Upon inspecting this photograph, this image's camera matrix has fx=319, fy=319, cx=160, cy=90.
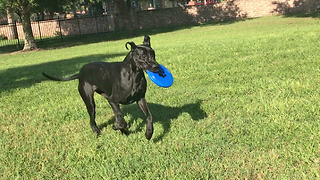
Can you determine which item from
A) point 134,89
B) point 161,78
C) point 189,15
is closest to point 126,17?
point 189,15

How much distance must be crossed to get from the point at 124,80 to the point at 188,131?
4.27 ft

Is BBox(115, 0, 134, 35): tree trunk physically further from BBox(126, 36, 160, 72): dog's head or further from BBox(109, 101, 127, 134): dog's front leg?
BBox(126, 36, 160, 72): dog's head

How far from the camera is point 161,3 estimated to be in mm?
56406

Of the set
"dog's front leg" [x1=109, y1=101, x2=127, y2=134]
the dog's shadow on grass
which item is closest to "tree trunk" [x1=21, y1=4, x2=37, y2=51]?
the dog's shadow on grass

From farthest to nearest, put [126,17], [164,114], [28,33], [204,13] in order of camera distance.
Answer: [204,13] < [126,17] < [28,33] < [164,114]

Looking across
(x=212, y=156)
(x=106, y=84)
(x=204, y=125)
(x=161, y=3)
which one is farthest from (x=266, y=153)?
(x=161, y=3)

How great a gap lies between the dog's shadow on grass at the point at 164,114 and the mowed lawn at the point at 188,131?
0.06ft

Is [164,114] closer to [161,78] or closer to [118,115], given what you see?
[161,78]

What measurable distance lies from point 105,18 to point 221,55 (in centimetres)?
2862

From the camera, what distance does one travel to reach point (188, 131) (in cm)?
481

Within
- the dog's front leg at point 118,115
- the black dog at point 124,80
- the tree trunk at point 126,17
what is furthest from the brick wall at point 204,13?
the dog's front leg at point 118,115

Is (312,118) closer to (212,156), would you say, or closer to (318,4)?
(212,156)

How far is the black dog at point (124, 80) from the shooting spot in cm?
392

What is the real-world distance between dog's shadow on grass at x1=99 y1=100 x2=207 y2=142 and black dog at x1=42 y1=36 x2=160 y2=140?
667 millimetres
